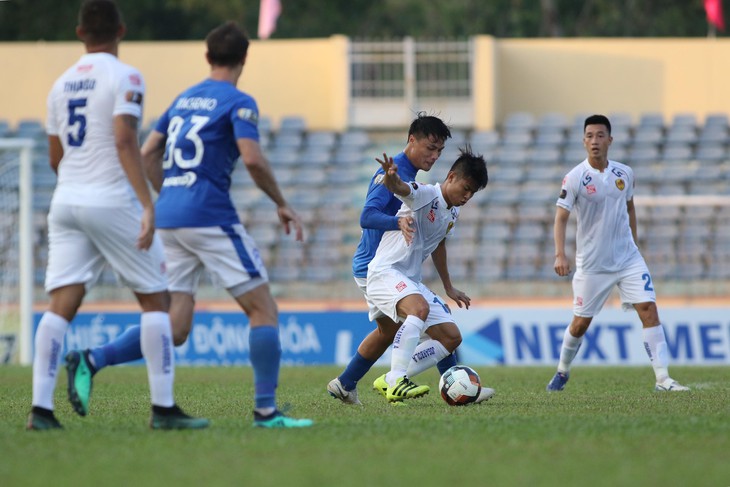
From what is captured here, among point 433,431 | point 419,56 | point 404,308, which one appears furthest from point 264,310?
point 419,56

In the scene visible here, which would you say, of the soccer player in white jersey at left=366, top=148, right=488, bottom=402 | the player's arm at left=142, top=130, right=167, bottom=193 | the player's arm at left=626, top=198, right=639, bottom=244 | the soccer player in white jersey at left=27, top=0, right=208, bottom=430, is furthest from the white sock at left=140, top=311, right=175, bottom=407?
the player's arm at left=626, top=198, right=639, bottom=244

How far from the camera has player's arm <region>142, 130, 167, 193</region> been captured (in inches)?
286

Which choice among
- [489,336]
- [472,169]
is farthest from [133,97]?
[489,336]

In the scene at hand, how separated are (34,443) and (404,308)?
333 centimetres

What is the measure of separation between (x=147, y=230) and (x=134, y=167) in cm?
35

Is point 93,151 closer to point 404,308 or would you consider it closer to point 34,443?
point 34,443

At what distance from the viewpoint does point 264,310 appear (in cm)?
703

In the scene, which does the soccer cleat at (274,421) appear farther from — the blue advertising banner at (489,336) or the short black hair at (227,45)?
the blue advertising banner at (489,336)

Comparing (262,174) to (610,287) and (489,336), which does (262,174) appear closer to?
(610,287)

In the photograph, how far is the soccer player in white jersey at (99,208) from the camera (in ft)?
22.2

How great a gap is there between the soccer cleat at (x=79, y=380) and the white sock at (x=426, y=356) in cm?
287

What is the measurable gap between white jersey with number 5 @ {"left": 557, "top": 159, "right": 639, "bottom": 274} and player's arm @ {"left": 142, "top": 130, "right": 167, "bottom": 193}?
4.61m

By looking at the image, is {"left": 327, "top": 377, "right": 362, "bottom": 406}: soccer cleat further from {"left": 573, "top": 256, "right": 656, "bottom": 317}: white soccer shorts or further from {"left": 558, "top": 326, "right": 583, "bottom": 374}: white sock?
{"left": 573, "top": 256, "right": 656, "bottom": 317}: white soccer shorts

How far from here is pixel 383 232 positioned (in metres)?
9.49
